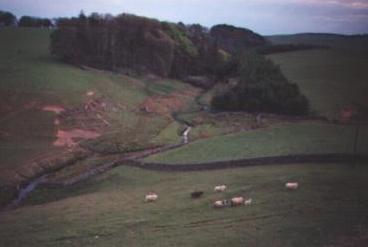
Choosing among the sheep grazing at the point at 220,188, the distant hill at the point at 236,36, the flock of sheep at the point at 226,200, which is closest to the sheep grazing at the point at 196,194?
the flock of sheep at the point at 226,200

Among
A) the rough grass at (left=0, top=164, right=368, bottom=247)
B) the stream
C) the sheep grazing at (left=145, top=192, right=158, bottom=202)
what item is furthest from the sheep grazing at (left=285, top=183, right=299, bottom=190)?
the stream

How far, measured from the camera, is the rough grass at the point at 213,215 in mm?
22312

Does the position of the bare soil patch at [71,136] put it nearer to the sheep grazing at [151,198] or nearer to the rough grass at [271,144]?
the rough grass at [271,144]

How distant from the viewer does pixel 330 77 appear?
2704 inches

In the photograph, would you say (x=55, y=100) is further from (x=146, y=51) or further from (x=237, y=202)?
(x=237, y=202)

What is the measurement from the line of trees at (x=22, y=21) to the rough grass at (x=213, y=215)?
7877 centimetres

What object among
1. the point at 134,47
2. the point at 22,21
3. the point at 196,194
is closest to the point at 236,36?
the point at 134,47

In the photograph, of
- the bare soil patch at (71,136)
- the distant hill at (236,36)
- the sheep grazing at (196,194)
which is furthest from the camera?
the distant hill at (236,36)

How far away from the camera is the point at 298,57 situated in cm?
10844

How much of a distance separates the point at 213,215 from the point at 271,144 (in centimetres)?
2168

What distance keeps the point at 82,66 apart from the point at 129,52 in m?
12.3

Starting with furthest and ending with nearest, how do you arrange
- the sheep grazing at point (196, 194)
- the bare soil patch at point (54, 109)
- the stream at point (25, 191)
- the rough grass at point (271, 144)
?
the bare soil patch at point (54, 109) < the rough grass at point (271, 144) < the stream at point (25, 191) < the sheep grazing at point (196, 194)

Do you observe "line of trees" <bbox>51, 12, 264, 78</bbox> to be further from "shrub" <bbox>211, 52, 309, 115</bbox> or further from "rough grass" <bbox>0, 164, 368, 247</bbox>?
"rough grass" <bbox>0, 164, 368, 247</bbox>

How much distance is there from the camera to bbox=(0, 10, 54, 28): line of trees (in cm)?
10455
